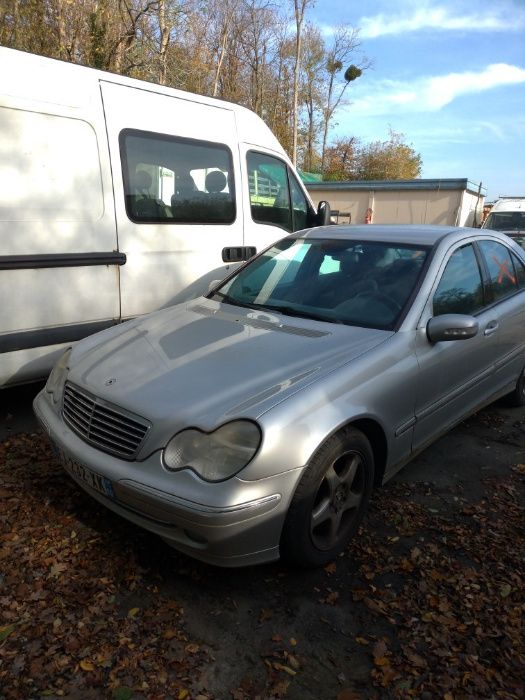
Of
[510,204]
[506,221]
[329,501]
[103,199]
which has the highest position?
[510,204]

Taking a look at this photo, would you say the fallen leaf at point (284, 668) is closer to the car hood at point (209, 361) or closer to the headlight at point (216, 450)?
the headlight at point (216, 450)

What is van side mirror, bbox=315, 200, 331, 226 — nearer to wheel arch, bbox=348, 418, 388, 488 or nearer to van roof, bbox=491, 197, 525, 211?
wheel arch, bbox=348, 418, 388, 488

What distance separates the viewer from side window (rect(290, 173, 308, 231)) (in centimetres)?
600

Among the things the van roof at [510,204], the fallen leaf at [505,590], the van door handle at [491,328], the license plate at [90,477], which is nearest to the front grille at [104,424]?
the license plate at [90,477]

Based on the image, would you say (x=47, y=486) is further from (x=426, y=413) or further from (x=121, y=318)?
Answer: (x=426, y=413)

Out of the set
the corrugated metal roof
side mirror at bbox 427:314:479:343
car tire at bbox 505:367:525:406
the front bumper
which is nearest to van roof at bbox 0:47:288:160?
the front bumper

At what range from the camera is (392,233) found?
12.1 ft

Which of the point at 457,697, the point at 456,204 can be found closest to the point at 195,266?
the point at 457,697

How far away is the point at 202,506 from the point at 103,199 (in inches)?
112

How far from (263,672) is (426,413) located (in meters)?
1.67

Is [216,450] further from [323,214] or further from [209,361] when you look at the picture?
[323,214]

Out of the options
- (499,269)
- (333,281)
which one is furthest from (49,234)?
(499,269)

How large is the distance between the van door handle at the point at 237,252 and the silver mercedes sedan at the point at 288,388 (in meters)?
1.24

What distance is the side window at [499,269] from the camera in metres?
3.92
